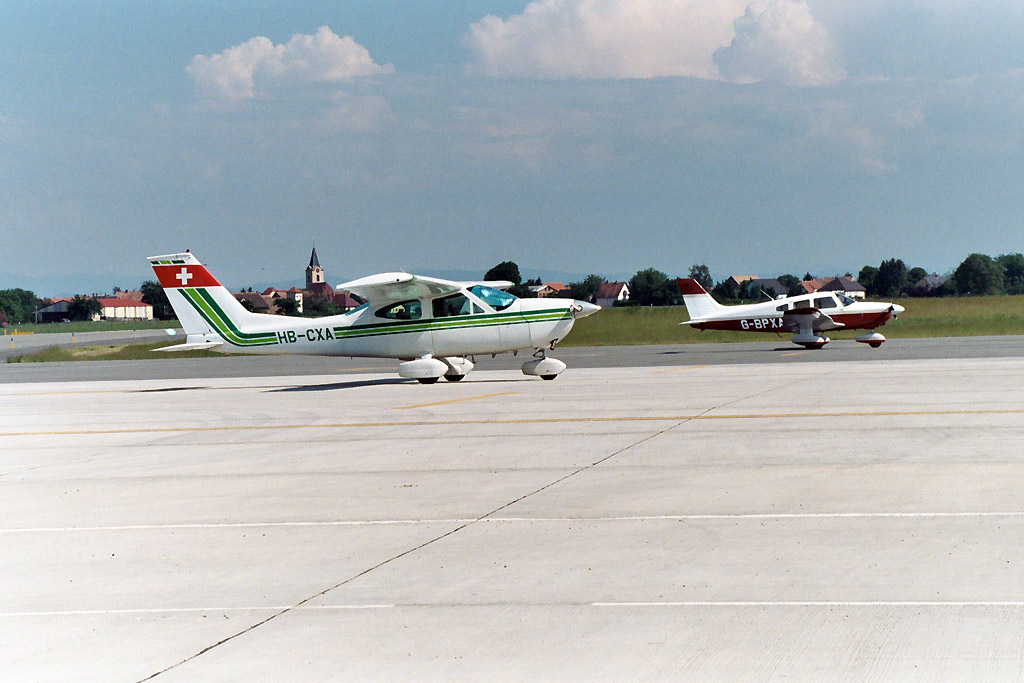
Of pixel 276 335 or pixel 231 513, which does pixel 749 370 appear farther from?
pixel 231 513

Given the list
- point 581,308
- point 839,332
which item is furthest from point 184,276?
point 839,332

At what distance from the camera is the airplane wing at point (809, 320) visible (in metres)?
35.4

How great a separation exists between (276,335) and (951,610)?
19655 millimetres

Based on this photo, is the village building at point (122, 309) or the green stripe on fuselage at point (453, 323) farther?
the village building at point (122, 309)

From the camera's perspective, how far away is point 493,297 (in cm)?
2228

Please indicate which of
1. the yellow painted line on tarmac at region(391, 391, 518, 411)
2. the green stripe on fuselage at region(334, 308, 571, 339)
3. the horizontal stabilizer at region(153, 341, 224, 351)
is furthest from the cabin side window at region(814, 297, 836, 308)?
the horizontal stabilizer at region(153, 341, 224, 351)

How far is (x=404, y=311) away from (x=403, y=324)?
0.99 ft

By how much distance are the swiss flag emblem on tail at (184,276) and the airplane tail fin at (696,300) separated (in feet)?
66.8

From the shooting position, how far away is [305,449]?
12.1 meters

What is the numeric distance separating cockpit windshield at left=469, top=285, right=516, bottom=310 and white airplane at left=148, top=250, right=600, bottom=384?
0.08 feet

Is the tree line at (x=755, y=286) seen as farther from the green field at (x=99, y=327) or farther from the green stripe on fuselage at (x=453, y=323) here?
the green stripe on fuselage at (x=453, y=323)

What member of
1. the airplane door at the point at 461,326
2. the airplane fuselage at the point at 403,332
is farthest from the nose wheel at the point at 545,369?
the airplane door at the point at 461,326

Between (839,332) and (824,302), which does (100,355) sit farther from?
(839,332)

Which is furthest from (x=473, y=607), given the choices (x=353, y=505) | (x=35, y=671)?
(x=353, y=505)
